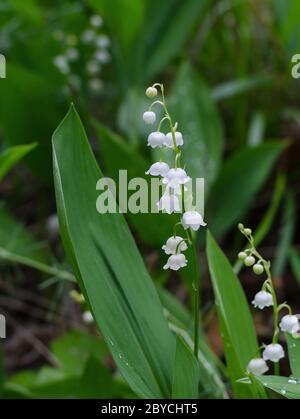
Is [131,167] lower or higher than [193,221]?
higher

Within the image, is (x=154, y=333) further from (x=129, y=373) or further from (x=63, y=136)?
(x=63, y=136)

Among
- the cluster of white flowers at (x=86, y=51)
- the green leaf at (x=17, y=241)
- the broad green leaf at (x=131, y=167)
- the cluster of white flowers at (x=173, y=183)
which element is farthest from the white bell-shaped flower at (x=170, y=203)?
the cluster of white flowers at (x=86, y=51)

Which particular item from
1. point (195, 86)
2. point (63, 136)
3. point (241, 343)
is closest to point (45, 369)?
point (241, 343)

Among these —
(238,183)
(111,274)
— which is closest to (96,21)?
(238,183)

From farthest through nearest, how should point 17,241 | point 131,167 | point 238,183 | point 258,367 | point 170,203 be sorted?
point 238,183
point 17,241
point 131,167
point 258,367
point 170,203

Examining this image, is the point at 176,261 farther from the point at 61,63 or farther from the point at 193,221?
the point at 61,63

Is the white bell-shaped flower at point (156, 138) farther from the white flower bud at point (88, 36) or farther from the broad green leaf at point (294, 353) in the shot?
the white flower bud at point (88, 36)

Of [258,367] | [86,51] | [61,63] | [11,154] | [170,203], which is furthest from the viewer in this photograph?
[86,51]
